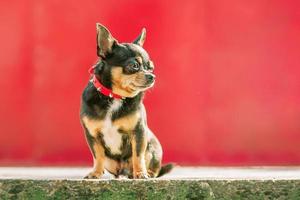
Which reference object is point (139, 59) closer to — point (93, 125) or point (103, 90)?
point (103, 90)

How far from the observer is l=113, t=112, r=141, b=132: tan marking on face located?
3.54 metres

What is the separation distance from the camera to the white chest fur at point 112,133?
3535 millimetres

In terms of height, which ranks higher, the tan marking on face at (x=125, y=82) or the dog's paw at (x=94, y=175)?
the tan marking on face at (x=125, y=82)

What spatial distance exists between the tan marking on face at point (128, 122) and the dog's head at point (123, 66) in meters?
0.10

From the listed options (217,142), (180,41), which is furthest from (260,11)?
(217,142)

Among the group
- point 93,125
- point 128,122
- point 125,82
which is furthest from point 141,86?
point 93,125

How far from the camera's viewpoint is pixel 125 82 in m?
3.47

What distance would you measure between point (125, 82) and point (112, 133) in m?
0.26

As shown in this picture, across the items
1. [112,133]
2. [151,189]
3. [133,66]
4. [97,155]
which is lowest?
[151,189]

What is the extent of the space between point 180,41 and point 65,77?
81 centimetres

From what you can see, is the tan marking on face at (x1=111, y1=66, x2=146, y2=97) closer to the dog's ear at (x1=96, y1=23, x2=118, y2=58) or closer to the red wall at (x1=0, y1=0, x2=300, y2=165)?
the dog's ear at (x1=96, y1=23, x2=118, y2=58)

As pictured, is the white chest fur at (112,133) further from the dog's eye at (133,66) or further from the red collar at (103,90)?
the dog's eye at (133,66)

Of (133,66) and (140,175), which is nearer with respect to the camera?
(133,66)

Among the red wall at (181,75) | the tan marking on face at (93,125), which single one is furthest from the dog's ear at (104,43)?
the red wall at (181,75)
